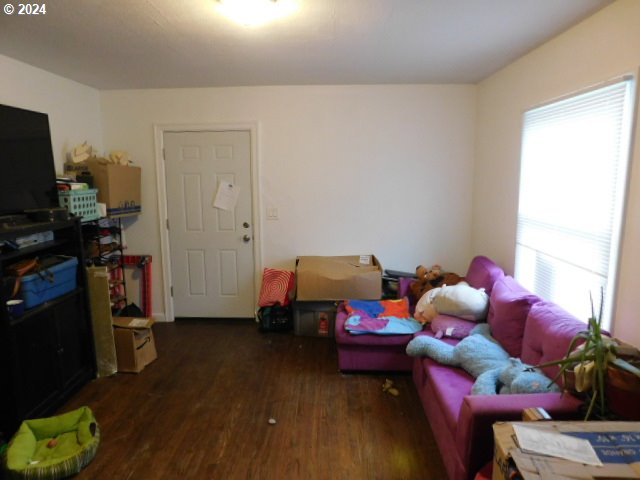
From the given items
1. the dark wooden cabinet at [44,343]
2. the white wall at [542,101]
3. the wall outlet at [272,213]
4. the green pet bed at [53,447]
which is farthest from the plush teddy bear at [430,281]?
the dark wooden cabinet at [44,343]

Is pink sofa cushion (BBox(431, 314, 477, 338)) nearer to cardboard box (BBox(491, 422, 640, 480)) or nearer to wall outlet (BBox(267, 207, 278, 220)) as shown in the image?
cardboard box (BBox(491, 422, 640, 480))

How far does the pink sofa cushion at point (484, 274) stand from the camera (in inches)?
114

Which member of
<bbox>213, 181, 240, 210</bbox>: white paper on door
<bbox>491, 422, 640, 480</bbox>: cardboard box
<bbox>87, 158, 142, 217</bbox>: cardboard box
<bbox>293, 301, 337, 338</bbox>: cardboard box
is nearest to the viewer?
<bbox>491, 422, 640, 480</bbox>: cardboard box

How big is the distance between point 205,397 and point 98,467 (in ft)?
2.50

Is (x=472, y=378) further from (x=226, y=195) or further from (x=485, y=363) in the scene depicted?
(x=226, y=195)

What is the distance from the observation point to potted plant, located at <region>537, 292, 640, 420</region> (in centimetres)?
134

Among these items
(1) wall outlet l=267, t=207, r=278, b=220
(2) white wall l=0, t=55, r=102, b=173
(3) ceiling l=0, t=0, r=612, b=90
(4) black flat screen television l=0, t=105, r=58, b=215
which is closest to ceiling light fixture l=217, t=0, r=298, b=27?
(3) ceiling l=0, t=0, r=612, b=90

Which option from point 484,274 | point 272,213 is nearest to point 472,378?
point 484,274

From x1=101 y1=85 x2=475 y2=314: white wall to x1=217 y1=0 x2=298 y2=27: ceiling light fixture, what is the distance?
165 cm

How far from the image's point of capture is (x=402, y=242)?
3.93 m

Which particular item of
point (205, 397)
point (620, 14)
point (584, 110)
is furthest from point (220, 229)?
point (620, 14)

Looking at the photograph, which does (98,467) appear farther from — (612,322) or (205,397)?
(612,322)

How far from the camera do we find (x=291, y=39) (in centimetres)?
244

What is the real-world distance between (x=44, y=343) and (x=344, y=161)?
2872mm
